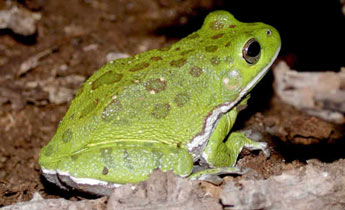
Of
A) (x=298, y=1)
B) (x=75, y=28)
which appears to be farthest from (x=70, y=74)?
(x=298, y=1)

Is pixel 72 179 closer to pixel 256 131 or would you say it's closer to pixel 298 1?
pixel 256 131

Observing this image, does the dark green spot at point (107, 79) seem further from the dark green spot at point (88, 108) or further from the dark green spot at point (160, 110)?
the dark green spot at point (160, 110)

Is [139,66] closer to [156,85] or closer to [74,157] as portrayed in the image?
[156,85]

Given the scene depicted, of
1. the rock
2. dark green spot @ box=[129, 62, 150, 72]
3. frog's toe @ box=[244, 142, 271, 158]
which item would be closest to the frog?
dark green spot @ box=[129, 62, 150, 72]

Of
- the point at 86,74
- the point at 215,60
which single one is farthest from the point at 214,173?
the point at 86,74

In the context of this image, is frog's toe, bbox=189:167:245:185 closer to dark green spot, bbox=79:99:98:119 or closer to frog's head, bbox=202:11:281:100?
frog's head, bbox=202:11:281:100

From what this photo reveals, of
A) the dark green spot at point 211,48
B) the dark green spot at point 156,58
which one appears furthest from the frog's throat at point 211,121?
the dark green spot at point 156,58
